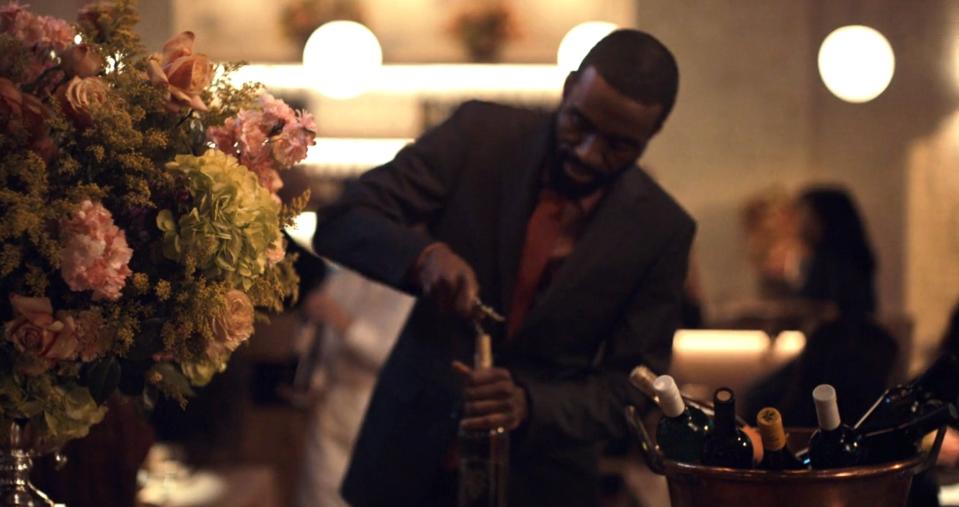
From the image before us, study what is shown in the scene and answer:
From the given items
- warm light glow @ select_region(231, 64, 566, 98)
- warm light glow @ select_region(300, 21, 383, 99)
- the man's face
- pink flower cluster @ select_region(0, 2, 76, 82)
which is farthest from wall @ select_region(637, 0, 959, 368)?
pink flower cluster @ select_region(0, 2, 76, 82)

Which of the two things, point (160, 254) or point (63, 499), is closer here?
point (160, 254)

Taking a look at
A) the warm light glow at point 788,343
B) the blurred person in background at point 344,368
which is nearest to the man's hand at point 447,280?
the blurred person in background at point 344,368

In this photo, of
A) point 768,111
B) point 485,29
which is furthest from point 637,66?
point 768,111

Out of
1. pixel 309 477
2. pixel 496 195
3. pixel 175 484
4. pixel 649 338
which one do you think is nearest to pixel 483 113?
pixel 496 195

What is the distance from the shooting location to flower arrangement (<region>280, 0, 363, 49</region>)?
7926 millimetres

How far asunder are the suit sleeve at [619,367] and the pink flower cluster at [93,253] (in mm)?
748

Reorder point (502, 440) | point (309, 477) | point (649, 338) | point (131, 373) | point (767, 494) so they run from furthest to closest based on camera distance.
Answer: point (309, 477) < point (649, 338) < point (502, 440) < point (131, 373) < point (767, 494)

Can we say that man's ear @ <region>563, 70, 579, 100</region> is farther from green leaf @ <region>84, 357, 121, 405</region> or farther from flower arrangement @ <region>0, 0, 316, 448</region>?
green leaf @ <region>84, 357, 121, 405</region>

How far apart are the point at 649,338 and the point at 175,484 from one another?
143cm

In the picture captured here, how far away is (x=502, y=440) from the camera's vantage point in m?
1.91

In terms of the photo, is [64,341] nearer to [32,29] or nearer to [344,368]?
[32,29]

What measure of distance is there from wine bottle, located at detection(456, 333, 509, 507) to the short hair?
41 centimetres

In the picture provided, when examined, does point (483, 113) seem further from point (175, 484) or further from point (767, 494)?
point (175, 484)

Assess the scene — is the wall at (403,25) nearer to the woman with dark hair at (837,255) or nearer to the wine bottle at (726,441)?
the woman with dark hair at (837,255)
